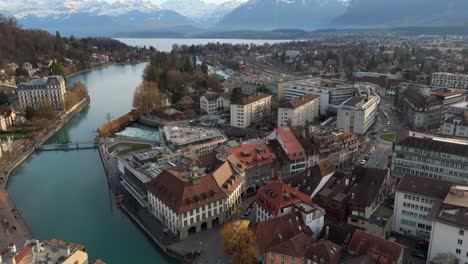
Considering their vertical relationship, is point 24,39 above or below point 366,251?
above

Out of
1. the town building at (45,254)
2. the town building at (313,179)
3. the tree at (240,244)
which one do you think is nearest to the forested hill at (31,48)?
the town building at (45,254)

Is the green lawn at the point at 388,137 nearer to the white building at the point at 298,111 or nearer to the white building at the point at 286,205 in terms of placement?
the white building at the point at 298,111

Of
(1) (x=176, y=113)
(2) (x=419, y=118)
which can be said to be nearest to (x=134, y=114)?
(1) (x=176, y=113)

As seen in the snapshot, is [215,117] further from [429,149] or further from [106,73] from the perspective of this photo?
[106,73]

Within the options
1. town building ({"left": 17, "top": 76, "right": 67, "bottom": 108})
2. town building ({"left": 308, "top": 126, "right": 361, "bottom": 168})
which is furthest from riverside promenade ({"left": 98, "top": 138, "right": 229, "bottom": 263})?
town building ({"left": 17, "top": 76, "right": 67, "bottom": 108})

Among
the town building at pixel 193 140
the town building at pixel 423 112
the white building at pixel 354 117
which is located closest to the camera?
the town building at pixel 193 140

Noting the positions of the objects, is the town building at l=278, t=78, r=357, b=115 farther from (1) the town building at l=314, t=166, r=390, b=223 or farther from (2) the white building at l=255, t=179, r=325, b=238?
(2) the white building at l=255, t=179, r=325, b=238

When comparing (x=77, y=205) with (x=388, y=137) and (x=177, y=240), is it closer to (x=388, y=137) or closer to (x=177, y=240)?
(x=177, y=240)
